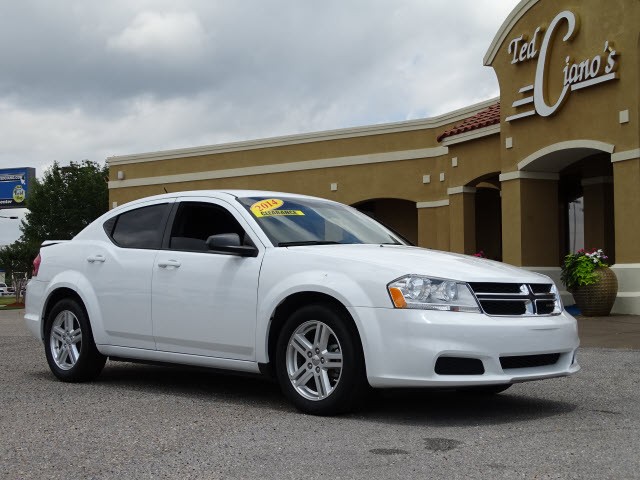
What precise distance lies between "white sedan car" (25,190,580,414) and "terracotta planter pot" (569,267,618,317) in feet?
30.2

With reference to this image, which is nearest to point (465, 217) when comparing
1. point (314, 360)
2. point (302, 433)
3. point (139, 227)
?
point (139, 227)

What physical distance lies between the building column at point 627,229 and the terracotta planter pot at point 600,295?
0.18 metres

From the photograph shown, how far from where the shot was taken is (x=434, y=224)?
25.6 m

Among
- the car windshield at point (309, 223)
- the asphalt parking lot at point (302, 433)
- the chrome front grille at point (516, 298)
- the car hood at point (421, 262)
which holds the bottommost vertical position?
the asphalt parking lot at point (302, 433)

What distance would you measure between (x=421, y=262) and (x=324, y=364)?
967 mm

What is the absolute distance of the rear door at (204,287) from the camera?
693 cm

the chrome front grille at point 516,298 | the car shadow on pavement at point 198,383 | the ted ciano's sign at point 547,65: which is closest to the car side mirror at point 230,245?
the car shadow on pavement at point 198,383

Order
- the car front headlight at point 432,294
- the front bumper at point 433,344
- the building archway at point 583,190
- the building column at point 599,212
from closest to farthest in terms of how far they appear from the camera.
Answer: the front bumper at point 433,344, the car front headlight at point 432,294, the building archway at point 583,190, the building column at point 599,212

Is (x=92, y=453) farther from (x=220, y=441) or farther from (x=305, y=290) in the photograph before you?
(x=305, y=290)

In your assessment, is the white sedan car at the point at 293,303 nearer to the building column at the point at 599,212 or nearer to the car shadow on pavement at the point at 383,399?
the car shadow on pavement at the point at 383,399

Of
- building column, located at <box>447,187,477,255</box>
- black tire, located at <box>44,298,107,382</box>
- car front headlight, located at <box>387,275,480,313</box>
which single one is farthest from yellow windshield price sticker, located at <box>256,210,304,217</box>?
building column, located at <box>447,187,477,255</box>

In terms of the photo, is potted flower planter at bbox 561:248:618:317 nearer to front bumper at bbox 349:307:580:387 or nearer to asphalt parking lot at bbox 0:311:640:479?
asphalt parking lot at bbox 0:311:640:479

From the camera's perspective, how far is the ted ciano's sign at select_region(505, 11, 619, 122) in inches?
656

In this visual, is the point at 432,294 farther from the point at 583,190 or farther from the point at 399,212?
the point at 399,212
